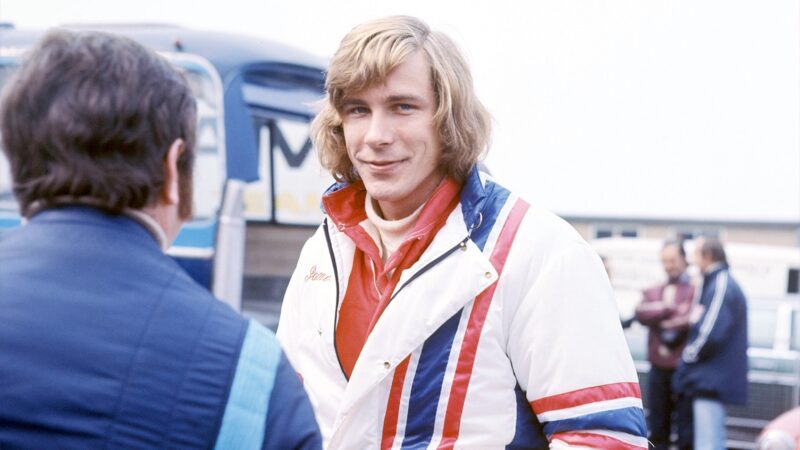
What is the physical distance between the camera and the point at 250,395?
1403 mm

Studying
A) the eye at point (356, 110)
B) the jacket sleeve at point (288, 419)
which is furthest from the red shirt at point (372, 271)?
the jacket sleeve at point (288, 419)

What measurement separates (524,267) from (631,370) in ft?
1.00

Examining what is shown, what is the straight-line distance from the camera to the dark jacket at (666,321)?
8242mm

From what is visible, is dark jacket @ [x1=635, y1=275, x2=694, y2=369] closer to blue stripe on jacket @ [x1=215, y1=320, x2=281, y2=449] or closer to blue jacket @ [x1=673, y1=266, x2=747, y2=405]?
blue jacket @ [x1=673, y1=266, x2=747, y2=405]

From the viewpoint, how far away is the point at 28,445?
51.9 inches

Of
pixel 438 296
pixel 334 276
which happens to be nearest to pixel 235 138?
pixel 334 276

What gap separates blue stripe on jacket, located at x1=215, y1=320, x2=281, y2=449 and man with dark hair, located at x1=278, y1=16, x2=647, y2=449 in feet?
2.54

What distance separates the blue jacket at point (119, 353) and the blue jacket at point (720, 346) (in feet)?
21.4

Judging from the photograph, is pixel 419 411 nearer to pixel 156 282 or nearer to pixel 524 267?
pixel 524 267

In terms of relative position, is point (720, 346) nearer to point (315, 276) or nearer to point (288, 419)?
point (315, 276)

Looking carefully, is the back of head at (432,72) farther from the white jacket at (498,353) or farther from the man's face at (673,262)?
the man's face at (673,262)

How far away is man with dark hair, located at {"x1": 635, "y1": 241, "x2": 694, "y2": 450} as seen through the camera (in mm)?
8250

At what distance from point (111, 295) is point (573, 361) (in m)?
1.05

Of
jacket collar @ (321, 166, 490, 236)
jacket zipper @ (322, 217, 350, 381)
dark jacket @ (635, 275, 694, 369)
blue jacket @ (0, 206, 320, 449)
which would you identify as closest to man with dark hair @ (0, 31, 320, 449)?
blue jacket @ (0, 206, 320, 449)
